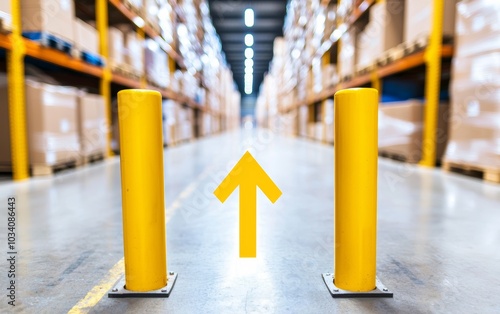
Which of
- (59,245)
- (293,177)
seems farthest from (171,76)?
(59,245)

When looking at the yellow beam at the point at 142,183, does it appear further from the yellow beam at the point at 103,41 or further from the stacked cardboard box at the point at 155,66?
the stacked cardboard box at the point at 155,66

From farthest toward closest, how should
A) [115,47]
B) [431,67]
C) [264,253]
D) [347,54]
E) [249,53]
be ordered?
[249,53], [347,54], [115,47], [431,67], [264,253]

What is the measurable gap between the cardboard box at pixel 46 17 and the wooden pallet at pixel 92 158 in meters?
1.74

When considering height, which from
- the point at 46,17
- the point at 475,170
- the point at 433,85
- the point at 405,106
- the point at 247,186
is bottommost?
the point at 475,170

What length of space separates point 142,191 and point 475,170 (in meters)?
4.50

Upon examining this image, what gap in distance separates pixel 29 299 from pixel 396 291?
1.44 m

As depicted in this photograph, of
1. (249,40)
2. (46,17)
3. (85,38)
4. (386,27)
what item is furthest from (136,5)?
(249,40)

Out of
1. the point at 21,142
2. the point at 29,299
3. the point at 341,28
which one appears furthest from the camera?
the point at 341,28

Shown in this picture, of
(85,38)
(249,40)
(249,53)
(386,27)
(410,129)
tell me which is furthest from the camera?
(249,53)

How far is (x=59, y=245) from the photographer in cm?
193

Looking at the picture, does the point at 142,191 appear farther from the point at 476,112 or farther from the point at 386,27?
the point at 386,27

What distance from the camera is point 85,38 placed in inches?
211

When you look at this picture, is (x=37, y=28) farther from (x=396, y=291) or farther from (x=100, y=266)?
(x=396, y=291)

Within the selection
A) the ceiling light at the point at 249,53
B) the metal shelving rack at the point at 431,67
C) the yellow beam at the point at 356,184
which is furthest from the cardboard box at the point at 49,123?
the ceiling light at the point at 249,53
